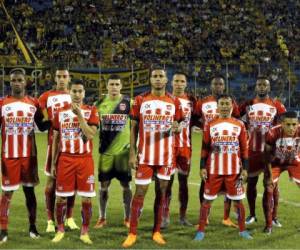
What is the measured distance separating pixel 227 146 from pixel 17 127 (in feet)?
8.75

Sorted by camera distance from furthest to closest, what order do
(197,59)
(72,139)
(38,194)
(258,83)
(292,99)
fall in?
(197,59), (292,99), (38,194), (258,83), (72,139)

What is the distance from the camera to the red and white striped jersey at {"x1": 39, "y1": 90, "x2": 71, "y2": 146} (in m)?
8.23

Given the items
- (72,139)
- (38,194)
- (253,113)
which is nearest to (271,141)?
(253,113)

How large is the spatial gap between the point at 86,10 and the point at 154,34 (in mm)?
3858

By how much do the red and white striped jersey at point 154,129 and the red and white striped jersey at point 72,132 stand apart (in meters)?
0.58

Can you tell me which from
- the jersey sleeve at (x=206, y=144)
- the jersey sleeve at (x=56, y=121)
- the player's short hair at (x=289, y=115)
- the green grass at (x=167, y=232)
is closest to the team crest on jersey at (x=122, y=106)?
the jersey sleeve at (x=56, y=121)

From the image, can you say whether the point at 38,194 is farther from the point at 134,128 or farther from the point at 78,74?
the point at 78,74

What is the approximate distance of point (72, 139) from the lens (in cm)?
750

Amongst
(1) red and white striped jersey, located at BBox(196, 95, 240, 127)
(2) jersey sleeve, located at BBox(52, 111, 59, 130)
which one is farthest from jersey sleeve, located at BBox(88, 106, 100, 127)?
(1) red and white striped jersey, located at BBox(196, 95, 240, 127)

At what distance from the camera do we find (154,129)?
7605mm

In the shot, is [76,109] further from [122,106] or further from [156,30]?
[156,30]

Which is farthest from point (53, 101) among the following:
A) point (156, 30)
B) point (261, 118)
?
point (156, 30)

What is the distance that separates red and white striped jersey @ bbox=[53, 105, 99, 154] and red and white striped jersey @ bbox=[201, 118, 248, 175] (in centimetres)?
151

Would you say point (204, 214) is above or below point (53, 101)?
below
